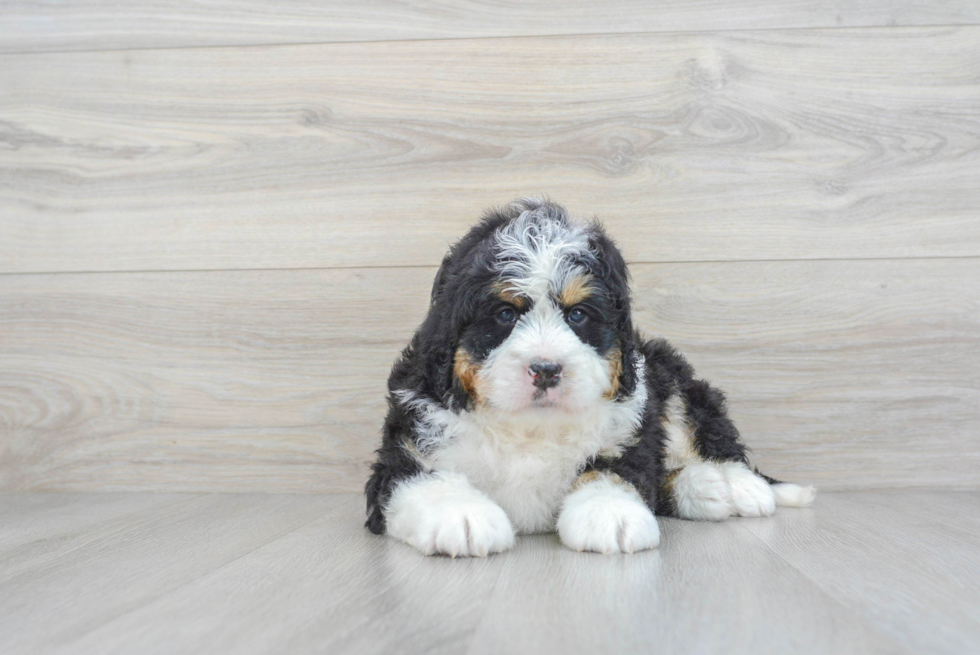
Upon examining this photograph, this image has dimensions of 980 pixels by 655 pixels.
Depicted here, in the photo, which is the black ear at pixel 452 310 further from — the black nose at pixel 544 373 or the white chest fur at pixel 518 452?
the black nose at pixel 544 373

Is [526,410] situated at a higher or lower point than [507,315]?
lower

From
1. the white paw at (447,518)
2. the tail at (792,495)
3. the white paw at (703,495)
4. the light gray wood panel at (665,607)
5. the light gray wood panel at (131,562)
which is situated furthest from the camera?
the tail at (792,495)

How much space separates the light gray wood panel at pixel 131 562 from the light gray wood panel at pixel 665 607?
21.9 inches

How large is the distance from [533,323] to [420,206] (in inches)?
39.7

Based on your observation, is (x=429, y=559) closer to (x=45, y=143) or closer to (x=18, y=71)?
(x=45, y=143)

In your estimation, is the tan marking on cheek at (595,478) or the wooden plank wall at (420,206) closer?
the tan marking on cheek at (595,478)

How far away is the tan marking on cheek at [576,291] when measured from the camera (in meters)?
1.70

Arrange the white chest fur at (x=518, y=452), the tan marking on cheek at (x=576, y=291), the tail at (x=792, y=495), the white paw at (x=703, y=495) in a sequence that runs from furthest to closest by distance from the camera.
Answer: the tail at (x=792, y=495) → the white paw at (x=703, y=495) → the white chest fur at (x=518, y=452) → the tan marking on cheek at (x=576, y=291)

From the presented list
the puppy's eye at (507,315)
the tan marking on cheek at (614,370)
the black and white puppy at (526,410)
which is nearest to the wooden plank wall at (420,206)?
the black and white puppy at (526,410)

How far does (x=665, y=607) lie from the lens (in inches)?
49.4

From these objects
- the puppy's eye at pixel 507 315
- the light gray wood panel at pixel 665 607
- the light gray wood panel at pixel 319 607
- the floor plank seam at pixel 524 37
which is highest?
the floor plank seam at pixel 524 37

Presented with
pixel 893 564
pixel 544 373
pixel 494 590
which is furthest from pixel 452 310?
pixel 893 564

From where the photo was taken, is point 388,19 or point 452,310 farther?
point 388,19

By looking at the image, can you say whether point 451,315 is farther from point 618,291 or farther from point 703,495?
point 703,495
